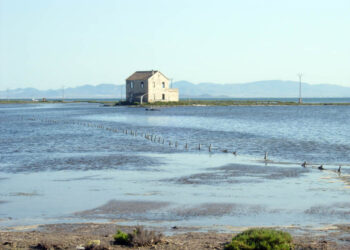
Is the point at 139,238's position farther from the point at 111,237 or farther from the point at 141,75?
the point at 141,75

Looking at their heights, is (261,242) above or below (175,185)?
above

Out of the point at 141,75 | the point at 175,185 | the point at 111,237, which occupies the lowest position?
the point at 175,185

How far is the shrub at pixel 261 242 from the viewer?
14192 millimetres

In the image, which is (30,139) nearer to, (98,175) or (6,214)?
(98,175)

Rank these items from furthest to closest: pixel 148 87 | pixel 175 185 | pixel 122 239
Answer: pixel 148 87
pixel 175 185
pixel 122 239

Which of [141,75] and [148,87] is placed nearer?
[148,87]

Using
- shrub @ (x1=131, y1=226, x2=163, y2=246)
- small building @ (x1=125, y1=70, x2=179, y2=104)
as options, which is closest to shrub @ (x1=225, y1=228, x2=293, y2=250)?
shrub @ (x1=131, y1=226, x2=163, y2=246)

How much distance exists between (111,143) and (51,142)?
6585 millimetres

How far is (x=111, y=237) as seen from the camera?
53.5ft

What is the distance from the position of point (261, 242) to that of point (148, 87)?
123m

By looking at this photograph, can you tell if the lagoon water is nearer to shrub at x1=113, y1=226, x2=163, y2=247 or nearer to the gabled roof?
shrub at x1=113, y1=226, x2=163, y2=247

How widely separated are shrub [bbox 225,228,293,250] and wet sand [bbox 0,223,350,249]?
508 millimetres

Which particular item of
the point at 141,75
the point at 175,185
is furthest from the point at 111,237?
the point at 141,75

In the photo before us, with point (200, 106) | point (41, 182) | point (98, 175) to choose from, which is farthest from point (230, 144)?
A: point (200, 106)
